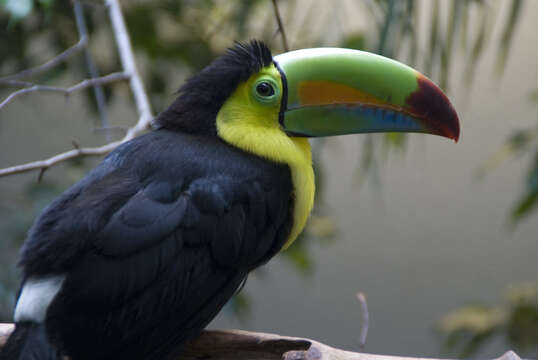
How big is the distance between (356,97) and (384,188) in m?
2.76

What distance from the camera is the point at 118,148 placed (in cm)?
143

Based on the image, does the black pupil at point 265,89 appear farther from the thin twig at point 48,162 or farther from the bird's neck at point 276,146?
the thin twig at point 48,162

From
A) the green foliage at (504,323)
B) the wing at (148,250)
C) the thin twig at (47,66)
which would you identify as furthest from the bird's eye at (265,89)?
the green foliage at (504,323)

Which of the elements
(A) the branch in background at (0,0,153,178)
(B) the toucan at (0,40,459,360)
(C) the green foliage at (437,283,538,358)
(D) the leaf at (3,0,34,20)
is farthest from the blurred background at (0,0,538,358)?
(D) the leaf at (3,0,34,20)

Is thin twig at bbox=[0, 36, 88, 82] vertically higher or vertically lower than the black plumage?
higher

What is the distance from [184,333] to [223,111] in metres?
0.46

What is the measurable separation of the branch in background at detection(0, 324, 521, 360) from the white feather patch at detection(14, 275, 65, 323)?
0.39ft

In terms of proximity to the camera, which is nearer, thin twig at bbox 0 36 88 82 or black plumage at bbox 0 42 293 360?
black plumage at bbox 0 42 293 360

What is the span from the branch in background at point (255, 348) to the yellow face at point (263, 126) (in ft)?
0.93

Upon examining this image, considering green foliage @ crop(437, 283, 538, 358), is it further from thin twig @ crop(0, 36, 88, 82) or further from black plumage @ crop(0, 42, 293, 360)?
thin twig @ crop(0, 36, 88, 82)

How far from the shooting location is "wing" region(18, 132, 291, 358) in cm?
121

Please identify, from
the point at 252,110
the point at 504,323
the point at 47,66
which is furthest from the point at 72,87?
the point at 504,323

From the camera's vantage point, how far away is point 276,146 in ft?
4.63

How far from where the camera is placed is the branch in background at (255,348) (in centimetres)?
118
